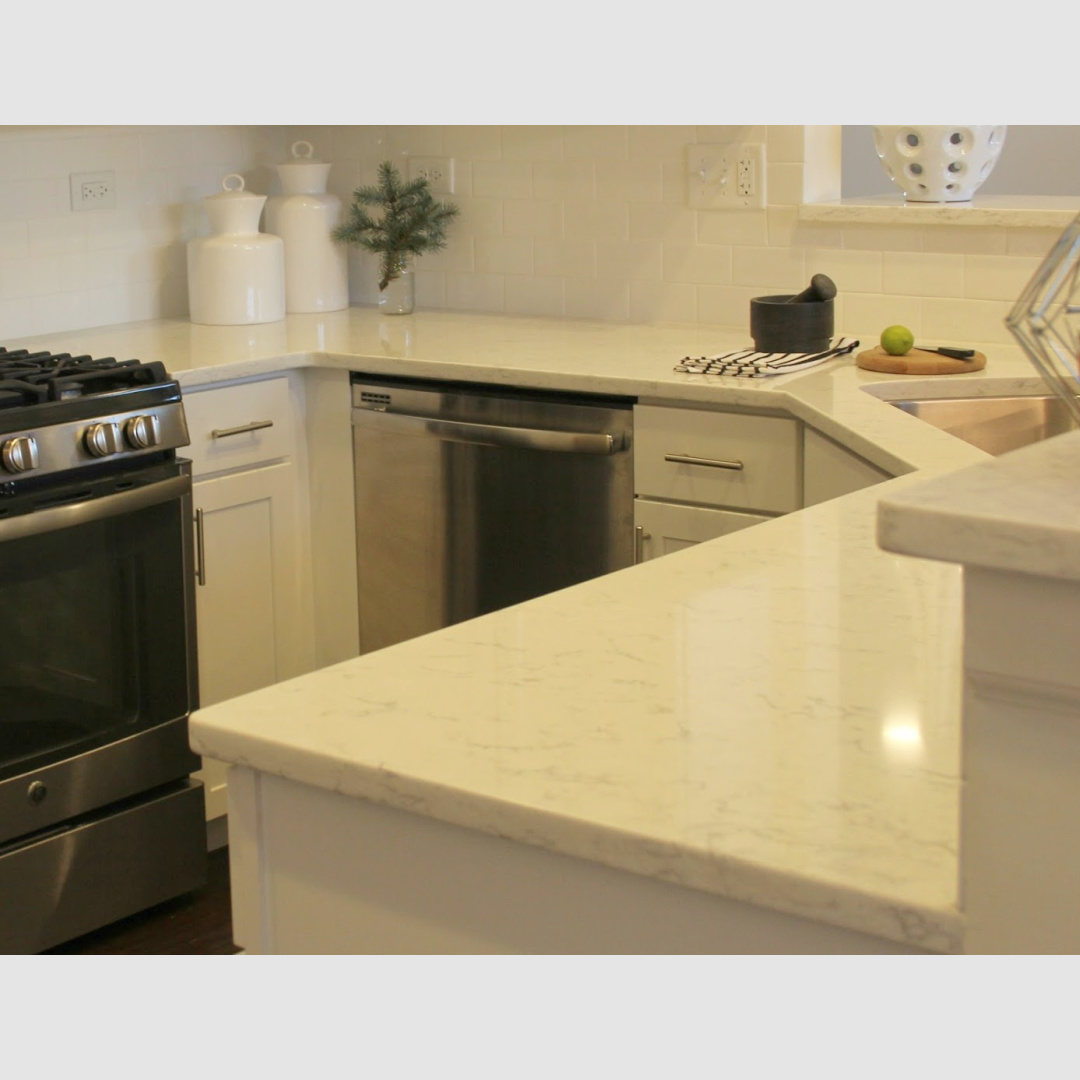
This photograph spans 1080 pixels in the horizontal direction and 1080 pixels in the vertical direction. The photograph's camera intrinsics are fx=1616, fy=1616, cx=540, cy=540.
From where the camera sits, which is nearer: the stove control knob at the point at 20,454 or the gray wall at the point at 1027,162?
the stove control knob at the point at 20,454

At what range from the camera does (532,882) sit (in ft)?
3.58

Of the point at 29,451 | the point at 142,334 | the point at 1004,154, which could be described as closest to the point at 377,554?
the point at 142,334

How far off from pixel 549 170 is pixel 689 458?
44.0 inches

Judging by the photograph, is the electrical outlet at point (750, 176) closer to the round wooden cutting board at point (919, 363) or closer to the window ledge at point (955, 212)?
the window ledge at point (955, 212)

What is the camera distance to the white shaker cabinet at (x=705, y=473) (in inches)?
113

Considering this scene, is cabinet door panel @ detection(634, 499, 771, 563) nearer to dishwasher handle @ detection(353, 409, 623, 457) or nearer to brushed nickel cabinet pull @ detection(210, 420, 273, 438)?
dishwasher handle @ detection(353, 409, 623, 457)

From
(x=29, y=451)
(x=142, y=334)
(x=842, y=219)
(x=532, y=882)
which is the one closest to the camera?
(x=532, y=882)

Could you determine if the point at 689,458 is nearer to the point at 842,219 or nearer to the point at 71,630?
the point at 842,219

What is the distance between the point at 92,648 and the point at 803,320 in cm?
145

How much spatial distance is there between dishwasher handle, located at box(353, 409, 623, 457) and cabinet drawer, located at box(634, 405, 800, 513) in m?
0.08

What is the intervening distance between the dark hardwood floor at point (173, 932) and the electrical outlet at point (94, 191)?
1.56 metres

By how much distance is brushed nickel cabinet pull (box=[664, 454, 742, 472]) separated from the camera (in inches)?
115

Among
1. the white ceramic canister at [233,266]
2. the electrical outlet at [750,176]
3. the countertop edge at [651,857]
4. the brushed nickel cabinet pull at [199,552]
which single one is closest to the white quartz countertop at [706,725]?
the countertop edge at [651,857]

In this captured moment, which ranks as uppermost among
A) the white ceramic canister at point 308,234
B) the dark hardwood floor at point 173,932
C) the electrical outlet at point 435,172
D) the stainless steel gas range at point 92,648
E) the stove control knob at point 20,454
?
the electrical outlet at point 435,172
